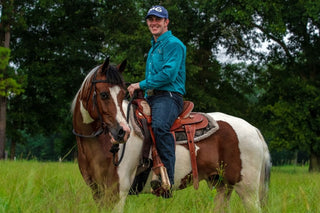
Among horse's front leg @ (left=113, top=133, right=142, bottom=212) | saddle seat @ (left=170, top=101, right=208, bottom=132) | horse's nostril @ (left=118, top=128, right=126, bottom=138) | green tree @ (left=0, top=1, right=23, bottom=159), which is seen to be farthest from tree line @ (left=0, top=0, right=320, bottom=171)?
horse's nostril @ (left=118, top=128, right=126, bottom=138)

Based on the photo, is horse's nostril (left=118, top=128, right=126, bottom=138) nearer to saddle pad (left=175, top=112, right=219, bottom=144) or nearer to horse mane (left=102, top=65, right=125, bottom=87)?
horse mane (left=102, top=65, right=125, bottom=87)

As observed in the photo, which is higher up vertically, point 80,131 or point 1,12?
point 1,12

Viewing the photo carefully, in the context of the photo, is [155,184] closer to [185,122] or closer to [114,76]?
[185,122]

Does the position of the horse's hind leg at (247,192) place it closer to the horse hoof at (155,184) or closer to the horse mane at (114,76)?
the horse hoof at (155,184)

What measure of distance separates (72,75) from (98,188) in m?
20.2

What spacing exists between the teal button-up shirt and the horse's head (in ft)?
1.66

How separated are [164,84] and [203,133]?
899mm

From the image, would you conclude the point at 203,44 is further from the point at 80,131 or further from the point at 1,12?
the point at 80,131

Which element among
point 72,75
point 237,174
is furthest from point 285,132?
point 237,174

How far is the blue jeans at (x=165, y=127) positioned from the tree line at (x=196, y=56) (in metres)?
13.6

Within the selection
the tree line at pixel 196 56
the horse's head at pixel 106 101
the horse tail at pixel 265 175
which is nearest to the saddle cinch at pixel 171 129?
the horse's head at pixel 106 101

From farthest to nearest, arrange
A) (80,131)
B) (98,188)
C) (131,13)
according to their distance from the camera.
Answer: (131,13)
(80,131)
(98,188)

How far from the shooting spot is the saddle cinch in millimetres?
4497

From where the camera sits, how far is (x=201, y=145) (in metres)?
4.97
